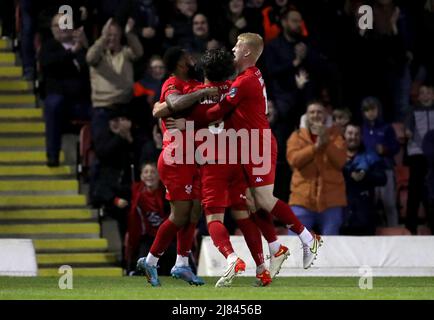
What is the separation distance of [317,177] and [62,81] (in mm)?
4102

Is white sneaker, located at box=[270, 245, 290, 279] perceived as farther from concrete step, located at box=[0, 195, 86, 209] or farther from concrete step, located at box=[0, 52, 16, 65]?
concrete step, located at box=[0, 52, 16, 65]

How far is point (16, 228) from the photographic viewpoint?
23.8 metres

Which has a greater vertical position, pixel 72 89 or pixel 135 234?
pixel 72 89

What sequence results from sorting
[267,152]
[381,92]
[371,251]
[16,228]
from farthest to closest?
[381,92] < [16,228] < [371,251] < [267,152]

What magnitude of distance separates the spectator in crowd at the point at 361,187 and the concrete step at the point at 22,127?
4.59 metres

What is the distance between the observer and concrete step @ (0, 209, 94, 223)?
78.6 feet

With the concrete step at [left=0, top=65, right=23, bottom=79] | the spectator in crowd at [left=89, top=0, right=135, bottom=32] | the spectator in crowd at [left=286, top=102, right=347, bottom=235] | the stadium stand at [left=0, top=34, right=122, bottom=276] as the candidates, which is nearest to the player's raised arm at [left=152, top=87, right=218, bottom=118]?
the spectator in crowd at [left=286, top=102, right=347, bottom=235]

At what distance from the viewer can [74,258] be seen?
76.7 feet
